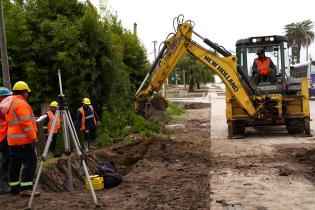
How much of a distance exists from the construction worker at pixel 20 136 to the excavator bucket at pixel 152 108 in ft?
16.7

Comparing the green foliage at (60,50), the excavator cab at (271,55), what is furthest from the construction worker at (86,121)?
the excavator cab at (271,55)

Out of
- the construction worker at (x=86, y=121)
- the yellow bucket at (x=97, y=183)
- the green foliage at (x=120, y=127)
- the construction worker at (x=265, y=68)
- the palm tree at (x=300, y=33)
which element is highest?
the palm tree at (x=300, y=33)

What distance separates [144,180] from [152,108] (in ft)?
14.9

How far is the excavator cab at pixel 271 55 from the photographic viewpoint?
48.0 feet

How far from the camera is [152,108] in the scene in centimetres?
1301

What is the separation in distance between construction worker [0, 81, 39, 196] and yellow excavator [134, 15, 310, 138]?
17.2 ft

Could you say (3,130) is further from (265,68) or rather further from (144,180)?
(265,68)

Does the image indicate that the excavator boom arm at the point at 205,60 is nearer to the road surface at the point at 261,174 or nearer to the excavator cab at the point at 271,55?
the excavator cab at the point at 271,55

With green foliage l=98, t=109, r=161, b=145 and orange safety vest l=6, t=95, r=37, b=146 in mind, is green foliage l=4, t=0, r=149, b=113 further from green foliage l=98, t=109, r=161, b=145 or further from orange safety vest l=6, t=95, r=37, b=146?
orange safety vest l=6, t=95, r=37, b=146

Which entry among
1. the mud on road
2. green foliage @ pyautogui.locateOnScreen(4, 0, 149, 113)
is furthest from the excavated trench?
green foliage @ pyautogui.locateOnScreen(4, 0, 149, 113)

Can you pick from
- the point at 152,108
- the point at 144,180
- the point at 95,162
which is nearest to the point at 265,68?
the point at 152,108

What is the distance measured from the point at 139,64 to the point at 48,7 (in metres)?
10.1

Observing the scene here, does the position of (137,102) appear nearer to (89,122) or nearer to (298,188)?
(89,122)

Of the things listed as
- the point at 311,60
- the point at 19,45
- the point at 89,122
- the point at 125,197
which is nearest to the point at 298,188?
the point at 125,197
